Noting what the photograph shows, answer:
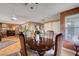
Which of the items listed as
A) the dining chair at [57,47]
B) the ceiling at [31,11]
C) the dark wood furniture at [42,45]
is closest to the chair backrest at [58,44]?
the dining chair at [57,47]

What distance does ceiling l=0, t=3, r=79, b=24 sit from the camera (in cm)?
190

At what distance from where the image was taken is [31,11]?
6.43ft

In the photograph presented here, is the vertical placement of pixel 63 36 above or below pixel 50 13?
below

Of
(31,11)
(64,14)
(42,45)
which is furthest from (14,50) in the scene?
(64,14)

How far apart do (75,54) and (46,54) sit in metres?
0.52

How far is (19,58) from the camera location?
203 cm

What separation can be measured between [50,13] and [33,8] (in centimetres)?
32

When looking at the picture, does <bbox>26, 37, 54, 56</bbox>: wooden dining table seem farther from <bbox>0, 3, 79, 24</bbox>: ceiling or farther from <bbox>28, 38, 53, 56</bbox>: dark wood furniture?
<bbox>0, 3, 79, 24</bbox>: ceiling

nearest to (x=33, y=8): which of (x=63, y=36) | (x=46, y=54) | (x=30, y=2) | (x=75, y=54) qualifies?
(x=30, y=2)

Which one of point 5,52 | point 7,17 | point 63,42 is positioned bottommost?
point 5,52

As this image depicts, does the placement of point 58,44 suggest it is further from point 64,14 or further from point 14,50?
point 14,50

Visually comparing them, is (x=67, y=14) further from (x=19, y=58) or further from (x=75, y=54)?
(x=19, y=58)

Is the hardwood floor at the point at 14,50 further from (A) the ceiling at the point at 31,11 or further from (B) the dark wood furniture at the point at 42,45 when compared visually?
(A) the ceiling at the point at 31,11

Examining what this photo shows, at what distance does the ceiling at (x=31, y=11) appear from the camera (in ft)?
6.23
